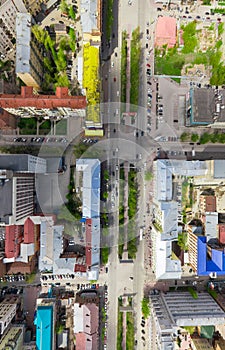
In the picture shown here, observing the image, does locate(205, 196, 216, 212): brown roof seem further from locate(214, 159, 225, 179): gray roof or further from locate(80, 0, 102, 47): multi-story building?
locate(80, 0, 102, 47): multi-story building

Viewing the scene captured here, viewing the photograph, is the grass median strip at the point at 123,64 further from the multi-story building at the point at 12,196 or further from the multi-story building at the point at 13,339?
the multi-story building at the point at 13,339

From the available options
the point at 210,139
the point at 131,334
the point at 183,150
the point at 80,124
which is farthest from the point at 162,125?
the point at 131,334

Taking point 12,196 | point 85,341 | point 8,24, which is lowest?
point 85,341

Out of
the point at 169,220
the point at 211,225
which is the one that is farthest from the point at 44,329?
the point at 211,225

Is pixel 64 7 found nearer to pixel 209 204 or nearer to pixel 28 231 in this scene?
pixel 28 231

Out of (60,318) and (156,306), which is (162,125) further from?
(60,318)

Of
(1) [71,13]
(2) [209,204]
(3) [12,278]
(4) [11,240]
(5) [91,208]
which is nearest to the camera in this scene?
(4) [11,240]

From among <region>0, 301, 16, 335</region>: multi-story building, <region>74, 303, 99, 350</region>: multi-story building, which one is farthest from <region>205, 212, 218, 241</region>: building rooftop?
<region>0, 301, 16, 335</region>: multi-story building
